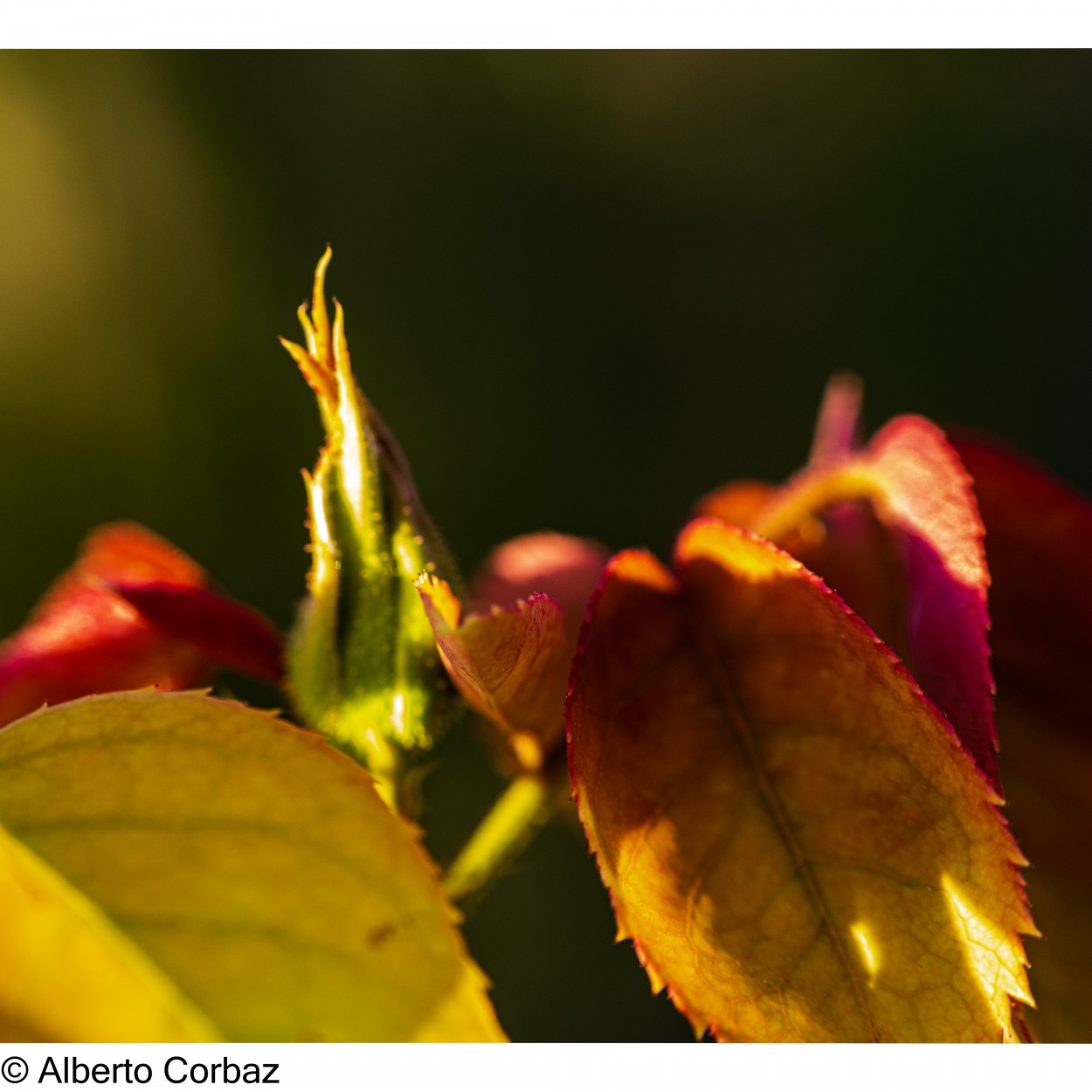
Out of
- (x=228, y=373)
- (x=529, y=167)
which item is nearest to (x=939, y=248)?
(x=529, y=167)

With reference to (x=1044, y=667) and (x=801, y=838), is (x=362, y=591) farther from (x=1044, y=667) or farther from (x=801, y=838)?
(x=1044, y=667)

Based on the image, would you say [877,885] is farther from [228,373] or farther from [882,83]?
[882,83]

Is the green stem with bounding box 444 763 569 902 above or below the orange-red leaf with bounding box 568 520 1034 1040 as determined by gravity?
below

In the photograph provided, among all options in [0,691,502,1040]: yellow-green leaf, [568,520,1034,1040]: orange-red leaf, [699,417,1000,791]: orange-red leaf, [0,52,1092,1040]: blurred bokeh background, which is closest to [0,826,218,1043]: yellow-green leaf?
[0,691,502,1040]: yellow-green leaf

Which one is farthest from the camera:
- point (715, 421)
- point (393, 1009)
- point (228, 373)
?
point (715, 421)

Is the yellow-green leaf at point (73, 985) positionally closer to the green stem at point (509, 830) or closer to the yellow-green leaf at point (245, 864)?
the yellow-green leaf at point (245, 864)

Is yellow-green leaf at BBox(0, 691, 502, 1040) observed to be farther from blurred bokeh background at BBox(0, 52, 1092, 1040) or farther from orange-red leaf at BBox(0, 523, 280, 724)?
blurred bokeh background at BBox(0, 52, 1092, 1040)
